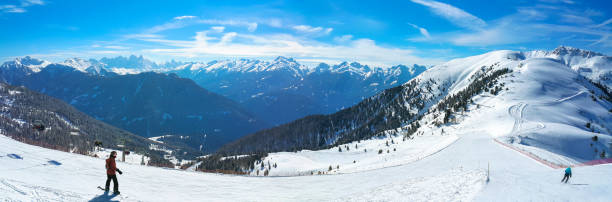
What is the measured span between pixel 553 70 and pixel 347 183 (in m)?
167

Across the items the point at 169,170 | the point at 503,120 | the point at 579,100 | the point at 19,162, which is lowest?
the point at 169,170

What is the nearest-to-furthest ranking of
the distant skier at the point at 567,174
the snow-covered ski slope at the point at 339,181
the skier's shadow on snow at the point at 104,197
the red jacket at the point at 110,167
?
the skier's shadow on snow at the point at 104,197, the red jacket at the point at 110,167, the snow-covered ski slope at the point at 339,181, the distant skier at the point at 567,174

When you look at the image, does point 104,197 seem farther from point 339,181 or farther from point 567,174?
point 567,174

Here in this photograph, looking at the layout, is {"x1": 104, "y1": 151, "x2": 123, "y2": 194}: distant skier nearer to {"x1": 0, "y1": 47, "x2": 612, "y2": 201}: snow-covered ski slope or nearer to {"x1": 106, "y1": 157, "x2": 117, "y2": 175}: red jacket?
{"x1": 106, "y1": 157, "x2": 117, "y2": 175}: red jacket

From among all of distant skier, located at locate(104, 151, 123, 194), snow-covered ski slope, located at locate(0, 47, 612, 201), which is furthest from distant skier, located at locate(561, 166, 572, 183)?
distant skier, located at locate(104, 151, 123, 194)

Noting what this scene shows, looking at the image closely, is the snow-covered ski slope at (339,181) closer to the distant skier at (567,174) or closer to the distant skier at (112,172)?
the distant skier at (567,174)

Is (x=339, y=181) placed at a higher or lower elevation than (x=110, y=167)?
lower

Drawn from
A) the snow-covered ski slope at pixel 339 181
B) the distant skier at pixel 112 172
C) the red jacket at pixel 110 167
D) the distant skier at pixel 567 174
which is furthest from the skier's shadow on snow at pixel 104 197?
the distant skier at pixel 567 174

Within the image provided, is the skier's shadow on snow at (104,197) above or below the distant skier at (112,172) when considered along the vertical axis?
below

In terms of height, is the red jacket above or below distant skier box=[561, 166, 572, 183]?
above

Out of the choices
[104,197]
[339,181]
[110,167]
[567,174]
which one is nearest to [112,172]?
[110,167]

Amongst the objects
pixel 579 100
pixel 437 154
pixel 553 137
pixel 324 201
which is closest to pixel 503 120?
pixel 553 137

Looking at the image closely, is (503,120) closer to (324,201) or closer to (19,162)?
(324,201)

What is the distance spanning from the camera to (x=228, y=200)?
1966 centimetres
